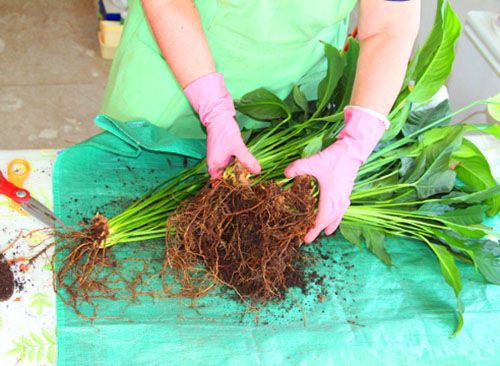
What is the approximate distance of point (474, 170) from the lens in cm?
131

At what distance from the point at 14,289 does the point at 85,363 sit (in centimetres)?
20

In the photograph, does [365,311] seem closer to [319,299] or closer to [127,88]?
[319,299]

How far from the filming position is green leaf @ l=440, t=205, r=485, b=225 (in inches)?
47.4

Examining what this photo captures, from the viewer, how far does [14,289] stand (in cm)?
103

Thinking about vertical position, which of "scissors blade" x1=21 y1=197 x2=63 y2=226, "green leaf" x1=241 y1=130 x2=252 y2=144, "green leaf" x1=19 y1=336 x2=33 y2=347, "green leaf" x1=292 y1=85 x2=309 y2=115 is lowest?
"green leaf" x1=19 y1=336 x2=33 y2=347

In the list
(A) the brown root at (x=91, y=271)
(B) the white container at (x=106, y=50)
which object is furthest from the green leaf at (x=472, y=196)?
(B) the white container at (x=106, y=50)

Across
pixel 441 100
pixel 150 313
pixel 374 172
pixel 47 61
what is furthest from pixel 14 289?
pixel 47 61

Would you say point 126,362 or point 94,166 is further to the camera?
point 94,166

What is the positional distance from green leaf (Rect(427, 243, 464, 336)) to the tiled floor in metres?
1.61

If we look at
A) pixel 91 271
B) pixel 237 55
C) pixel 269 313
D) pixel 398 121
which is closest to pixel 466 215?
pixel 398 121

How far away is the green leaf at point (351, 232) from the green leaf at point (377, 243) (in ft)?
0.06

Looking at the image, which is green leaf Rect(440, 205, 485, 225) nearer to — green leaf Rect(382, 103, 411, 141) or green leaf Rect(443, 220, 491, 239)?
green leaf Rect(443, 220, 491, 239)

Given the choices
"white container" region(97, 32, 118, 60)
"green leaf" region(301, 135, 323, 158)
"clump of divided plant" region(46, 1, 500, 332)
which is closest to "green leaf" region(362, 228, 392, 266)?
"clump of divided plant" region(46, 1, 500, 332)

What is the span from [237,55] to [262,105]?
0.12 m
